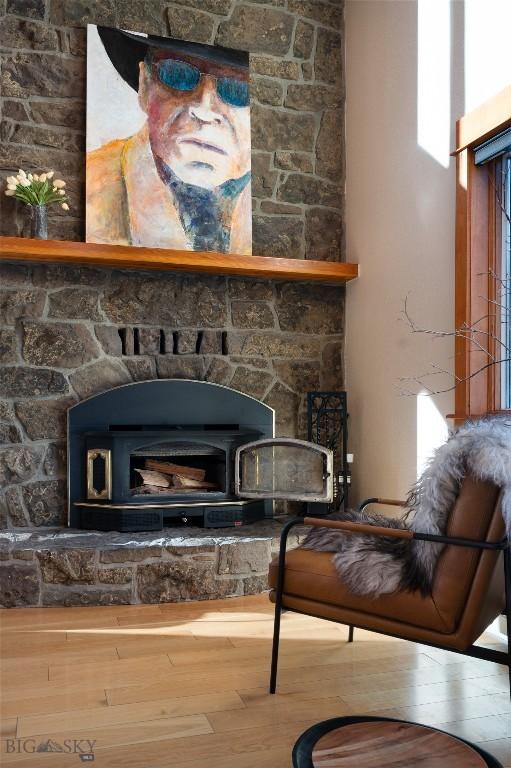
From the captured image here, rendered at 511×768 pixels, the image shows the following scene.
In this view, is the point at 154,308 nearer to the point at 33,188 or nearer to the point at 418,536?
the point at 33,188

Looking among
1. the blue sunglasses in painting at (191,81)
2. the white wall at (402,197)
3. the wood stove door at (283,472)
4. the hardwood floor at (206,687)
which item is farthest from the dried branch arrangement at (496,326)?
the blue sunglasses in painting at (191,81)

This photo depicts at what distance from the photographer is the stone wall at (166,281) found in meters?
3.98

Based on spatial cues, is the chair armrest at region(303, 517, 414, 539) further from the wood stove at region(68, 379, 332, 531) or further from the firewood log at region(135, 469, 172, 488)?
the firewood log at region(135, 469, 172, 488)

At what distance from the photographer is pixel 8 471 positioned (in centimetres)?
394

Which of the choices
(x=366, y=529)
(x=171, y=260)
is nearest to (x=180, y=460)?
(x=171, y=260)

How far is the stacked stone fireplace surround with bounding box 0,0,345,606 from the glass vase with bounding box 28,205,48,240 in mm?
142

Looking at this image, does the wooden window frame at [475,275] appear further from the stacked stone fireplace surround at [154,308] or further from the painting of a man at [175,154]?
the painting of a man at [175,154]

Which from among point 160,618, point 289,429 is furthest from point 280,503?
point 160,618

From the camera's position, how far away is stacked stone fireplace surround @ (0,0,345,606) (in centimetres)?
355

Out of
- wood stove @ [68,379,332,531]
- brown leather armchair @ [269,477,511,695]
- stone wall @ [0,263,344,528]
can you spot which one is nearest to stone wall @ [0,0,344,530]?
stone wall @ [0,263,344,528]

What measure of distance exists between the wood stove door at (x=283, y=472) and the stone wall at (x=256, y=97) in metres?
1.27

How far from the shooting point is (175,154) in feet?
13.8

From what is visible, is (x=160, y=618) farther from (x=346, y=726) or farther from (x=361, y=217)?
(x=361, y=217)

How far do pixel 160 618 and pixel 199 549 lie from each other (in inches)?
16.6
